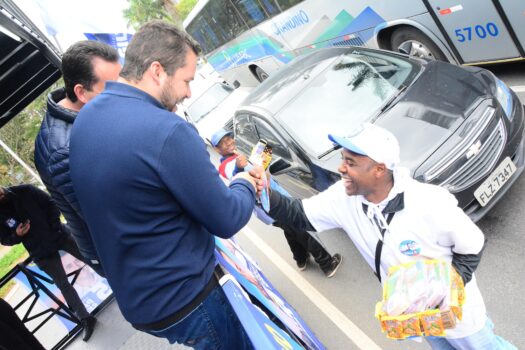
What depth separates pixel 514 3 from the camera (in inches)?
192

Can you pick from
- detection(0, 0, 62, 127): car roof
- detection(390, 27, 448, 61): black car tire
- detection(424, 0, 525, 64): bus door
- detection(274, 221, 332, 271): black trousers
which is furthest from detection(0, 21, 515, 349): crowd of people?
detection(390, 27, 448, 61): black car tire

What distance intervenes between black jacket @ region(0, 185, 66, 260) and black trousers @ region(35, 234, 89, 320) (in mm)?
68

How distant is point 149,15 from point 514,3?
53669mm

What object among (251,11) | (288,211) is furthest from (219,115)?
(288,211)

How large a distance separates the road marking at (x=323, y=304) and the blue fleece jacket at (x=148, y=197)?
6.45 feet

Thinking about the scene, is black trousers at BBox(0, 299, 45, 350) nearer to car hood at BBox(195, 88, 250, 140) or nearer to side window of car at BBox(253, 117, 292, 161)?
side window of car at BBox(253, 117, 292, 161)

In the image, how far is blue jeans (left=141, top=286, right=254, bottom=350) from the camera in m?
1.83

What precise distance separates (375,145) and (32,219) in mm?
3904

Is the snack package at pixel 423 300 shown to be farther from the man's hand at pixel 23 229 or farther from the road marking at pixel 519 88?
the road marking at pixel 519 88

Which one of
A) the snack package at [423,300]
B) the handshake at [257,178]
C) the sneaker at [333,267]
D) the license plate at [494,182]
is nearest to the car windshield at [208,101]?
the sneaker at [333,267]

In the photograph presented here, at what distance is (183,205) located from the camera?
157cm

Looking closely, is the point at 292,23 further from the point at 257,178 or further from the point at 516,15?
the point at 257,178

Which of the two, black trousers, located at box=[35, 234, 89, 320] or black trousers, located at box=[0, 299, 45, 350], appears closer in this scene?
black trousers, located at box=[0, 299, 45, 350]

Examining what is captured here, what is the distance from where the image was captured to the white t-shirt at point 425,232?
5.85 ft
